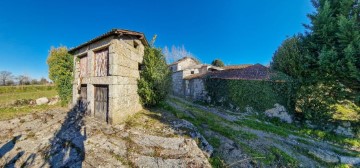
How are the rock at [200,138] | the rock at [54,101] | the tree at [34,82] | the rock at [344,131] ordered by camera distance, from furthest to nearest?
the tree at [34,82] → the rock at [54,101] → the rock at [344,131] → the rock at [200,138]

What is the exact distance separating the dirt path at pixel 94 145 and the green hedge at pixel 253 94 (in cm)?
884

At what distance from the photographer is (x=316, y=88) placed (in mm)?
11008

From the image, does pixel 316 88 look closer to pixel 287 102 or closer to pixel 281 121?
pixel 287 102

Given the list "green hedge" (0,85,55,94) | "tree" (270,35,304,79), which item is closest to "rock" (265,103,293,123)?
"tree" (270,35,304,79)

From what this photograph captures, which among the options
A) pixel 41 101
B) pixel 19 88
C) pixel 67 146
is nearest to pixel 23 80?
pixel 19 88

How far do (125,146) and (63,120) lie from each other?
518cm

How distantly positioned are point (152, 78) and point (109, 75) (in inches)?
125

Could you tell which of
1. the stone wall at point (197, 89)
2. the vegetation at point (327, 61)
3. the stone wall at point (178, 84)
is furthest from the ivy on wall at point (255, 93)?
the stone wall at point (178, 84)

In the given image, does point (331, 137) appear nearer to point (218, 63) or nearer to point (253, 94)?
point (253, 94)

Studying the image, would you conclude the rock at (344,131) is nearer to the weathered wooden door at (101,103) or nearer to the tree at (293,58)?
the tree at (293,58)

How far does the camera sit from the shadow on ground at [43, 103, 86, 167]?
5043 millimetres

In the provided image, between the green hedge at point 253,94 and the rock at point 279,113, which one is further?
the green hedge at point 253,94

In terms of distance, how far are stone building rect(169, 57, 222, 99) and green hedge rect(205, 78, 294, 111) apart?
126 inches

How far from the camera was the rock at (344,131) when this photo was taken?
980 cm
